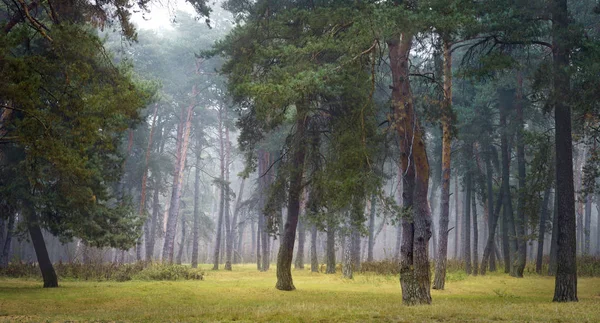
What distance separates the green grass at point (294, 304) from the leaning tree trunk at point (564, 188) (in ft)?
2.13

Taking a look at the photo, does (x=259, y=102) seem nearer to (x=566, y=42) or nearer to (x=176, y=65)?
(x=566, y=42)

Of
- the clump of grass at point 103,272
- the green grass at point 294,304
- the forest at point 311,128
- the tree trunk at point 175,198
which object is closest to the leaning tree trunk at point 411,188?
the forest at point 311,128

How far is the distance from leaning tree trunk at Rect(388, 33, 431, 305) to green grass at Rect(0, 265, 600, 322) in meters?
0.75

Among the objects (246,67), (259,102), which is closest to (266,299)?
(259,102)

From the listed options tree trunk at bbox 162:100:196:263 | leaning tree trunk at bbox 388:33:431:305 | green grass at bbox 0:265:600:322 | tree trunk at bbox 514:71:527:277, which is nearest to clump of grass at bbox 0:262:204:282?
green grass at bbox 0:265:600:322

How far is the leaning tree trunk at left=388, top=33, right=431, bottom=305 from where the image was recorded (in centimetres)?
1397

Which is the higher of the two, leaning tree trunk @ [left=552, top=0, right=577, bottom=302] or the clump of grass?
leaning tree trunk @ [left=552, top=0, right=577, bottom=302]

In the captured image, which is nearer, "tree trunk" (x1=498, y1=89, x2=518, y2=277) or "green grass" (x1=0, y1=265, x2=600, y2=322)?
"green grass" (x1=0, y1=265, x2=600, y2=322)

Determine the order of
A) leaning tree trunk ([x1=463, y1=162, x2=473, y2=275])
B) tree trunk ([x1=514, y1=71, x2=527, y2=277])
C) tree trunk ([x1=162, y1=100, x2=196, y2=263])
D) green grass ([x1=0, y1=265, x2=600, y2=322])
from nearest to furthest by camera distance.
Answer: green grass ([x1=0, y1=265, x2=600, y2=322])
tree trunk ([x1=514, y1=71, x2=527, y2=277])
leaning tree trunk ([x1=463, y1=162, x2=473, y2=275])
tree trunk ([x1=162, y1=100, x2=196, y2=263])

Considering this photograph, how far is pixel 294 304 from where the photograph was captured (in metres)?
13.2

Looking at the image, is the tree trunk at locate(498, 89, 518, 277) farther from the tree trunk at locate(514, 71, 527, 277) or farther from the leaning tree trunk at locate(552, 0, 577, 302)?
the leaning tree trunk at locate(552, 0, 577, 302)

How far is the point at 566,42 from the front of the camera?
1466cm

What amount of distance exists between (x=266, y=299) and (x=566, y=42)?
36.8 feet

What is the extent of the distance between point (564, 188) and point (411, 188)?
167 inches
